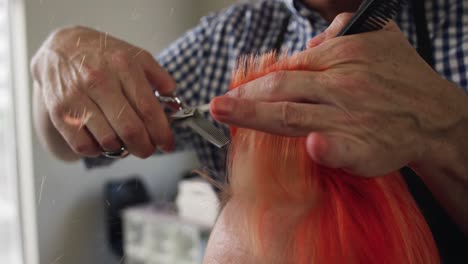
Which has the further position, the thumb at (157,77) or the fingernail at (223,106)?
the thumb at (157,77)

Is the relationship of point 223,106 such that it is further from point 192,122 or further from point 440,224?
point 440,224

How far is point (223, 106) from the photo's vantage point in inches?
9.5

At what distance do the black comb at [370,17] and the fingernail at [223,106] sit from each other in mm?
96

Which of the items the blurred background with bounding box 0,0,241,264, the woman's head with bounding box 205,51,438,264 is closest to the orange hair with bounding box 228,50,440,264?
the woman's head with bounding box 205,51,438,264

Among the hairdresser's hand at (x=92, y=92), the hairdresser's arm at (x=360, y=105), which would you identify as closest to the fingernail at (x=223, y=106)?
the hairdresser's arm at (x=360, y=105)

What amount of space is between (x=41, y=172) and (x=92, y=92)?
0.22 ft

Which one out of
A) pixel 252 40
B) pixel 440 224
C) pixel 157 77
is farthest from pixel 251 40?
pixel 440 224

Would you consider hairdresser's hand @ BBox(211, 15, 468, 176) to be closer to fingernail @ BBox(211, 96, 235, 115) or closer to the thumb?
fingernail @ BBox(211, 96, 235, 115)

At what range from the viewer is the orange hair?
29cm

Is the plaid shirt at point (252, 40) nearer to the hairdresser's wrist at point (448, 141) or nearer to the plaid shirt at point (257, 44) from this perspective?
the plaid shirt at point (257, 44)

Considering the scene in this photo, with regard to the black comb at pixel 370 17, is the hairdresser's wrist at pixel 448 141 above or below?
below

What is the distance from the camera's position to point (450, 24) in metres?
0.49

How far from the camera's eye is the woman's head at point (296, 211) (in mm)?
288

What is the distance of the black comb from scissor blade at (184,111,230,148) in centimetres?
11
